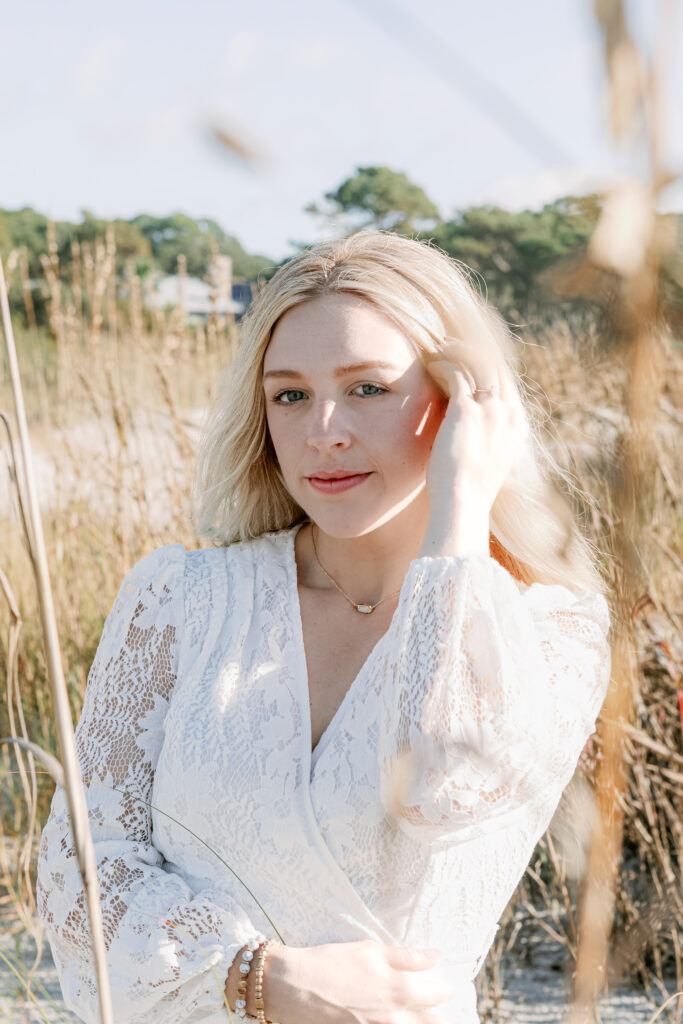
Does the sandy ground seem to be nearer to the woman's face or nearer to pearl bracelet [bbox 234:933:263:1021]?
pearl bracelet [bbox 234:933:263:1021]

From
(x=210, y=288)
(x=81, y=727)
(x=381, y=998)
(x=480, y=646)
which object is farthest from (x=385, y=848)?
(x=210, y=288)

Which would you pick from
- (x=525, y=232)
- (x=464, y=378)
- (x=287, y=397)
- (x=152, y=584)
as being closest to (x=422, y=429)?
(x=464, y=378)

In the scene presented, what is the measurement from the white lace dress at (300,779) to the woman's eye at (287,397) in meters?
0.36

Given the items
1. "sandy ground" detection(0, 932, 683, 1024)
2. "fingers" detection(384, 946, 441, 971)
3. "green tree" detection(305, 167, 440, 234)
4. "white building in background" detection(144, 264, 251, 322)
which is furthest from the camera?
"white building in background" detection(144, 264, 251, 322)

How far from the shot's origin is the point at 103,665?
1598mm

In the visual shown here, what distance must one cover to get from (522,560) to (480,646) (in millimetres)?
403

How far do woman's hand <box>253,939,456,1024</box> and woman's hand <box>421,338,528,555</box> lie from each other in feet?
1.92

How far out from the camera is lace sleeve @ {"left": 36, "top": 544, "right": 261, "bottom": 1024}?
54.5 inches

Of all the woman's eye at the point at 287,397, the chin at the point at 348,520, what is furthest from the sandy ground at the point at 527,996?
the woman's eye at the point at 287,397

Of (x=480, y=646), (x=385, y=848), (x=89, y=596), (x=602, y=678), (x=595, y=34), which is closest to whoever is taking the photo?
(x=595, y=34)

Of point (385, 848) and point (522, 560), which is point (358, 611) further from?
point (385, 848)

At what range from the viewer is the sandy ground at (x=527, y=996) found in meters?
2.52

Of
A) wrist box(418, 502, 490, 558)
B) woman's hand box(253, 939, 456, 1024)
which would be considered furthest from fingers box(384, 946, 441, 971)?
wrist box(418, 502, 490, 558)

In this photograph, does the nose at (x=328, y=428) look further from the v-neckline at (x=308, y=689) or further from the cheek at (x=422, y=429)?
the v-neckline at (x=308, y=689)
